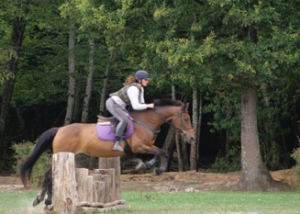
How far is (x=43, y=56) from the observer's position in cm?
3419

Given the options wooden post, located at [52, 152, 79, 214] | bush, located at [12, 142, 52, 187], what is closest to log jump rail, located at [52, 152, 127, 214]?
wooden post, located at [52, 152, 79, 214]

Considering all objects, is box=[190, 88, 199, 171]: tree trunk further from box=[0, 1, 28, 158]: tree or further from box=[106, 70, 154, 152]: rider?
box=[106, 70, 154, 152]: rider

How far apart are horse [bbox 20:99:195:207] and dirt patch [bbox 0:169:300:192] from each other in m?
9.05

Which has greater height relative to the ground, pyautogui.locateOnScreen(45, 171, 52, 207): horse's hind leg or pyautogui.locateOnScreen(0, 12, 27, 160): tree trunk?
pyautogui.locateOnScreen(0, 12, 27, 160): tree trunk

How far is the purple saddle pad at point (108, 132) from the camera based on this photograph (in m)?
15.5

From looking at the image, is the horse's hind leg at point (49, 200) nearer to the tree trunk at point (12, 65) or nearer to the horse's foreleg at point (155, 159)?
the horse's foreleg at point (155, 159)

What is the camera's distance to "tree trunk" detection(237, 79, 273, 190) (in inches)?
967

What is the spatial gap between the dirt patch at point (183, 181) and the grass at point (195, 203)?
76.4 inches

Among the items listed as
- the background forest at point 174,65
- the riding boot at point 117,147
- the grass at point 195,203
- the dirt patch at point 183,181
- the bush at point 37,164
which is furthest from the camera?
the bush at point 37,164

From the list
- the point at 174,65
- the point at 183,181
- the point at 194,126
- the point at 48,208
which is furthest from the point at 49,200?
the point at 194,126

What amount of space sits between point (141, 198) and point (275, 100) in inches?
492

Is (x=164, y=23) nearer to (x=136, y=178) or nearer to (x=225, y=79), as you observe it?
(x=225, y=79)

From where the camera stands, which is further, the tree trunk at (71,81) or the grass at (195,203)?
the tree trunk at (71,81)

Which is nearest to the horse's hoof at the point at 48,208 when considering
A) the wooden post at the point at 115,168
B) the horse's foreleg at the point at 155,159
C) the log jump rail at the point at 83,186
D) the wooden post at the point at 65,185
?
the log jump rail at the point at 83,186
